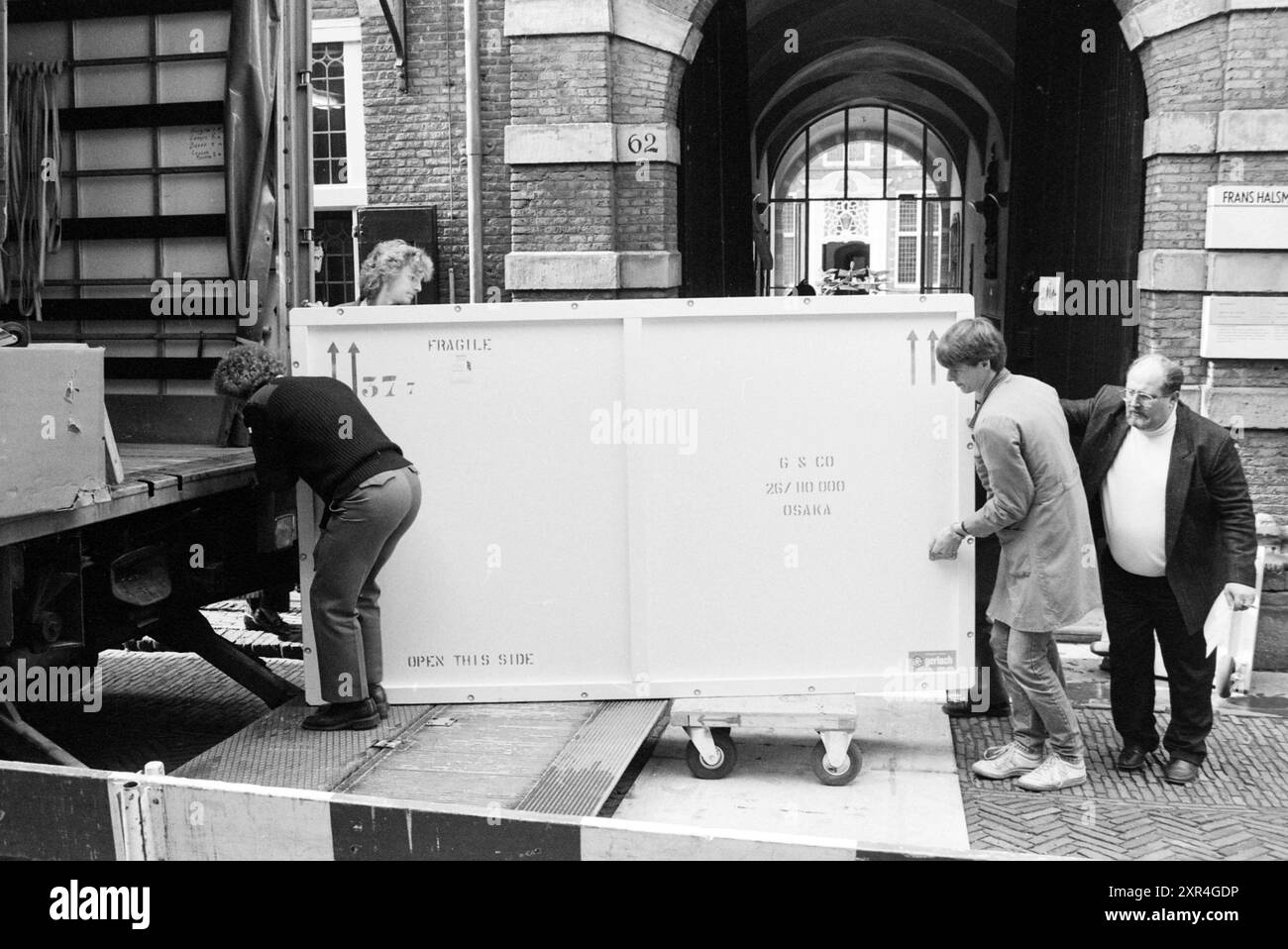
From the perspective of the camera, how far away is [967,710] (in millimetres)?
6504

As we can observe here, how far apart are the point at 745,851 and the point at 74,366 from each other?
302 centimetres

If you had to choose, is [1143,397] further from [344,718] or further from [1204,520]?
[344,718]

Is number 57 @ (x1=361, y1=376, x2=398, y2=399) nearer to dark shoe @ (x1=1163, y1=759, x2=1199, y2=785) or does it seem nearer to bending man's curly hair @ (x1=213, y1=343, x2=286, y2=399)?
bending man's curly hair @ (x1=213, y1=343, x2=286, y2=399)

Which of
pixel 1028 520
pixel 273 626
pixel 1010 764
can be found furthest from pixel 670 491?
pixel 273 626

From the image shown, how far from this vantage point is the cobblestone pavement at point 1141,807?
4992mm

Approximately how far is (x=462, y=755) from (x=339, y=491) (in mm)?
1153

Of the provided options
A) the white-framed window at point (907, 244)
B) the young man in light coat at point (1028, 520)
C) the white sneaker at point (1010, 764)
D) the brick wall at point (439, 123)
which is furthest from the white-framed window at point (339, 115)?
the white-framed window at point (907, 244)

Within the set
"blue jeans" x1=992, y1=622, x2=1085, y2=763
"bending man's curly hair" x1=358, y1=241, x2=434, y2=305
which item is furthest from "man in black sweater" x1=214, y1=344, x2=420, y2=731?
"blue jeans" x1=992, y1=622, x2=1085, y2=763

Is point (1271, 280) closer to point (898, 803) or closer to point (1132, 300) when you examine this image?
point (1132, 300)

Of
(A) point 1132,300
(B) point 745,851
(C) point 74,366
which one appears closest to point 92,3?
(C) point 74,366

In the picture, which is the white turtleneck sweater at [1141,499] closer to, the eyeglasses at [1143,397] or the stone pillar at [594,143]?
the eyeglasses at [1143,397]

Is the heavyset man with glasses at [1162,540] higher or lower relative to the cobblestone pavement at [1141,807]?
higher

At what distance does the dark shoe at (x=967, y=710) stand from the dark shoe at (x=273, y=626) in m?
3.83

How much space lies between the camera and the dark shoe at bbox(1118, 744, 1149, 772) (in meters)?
5.80
